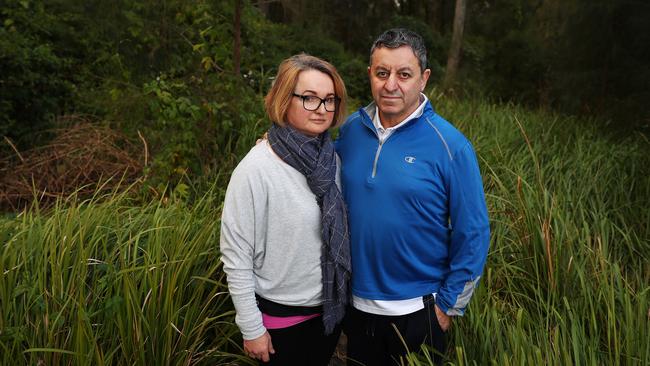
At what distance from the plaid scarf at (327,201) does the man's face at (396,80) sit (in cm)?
26

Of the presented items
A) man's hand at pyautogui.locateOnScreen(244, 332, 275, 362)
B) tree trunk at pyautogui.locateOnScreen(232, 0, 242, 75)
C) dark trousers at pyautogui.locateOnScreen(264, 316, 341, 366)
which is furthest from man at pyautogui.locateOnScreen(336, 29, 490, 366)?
tree trunk at pyautogui.locateOnScreen(232, 0, 242, 75)

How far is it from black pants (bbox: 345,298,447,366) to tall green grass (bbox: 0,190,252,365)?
0.62 m

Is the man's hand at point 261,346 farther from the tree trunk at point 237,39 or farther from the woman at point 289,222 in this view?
the tree trunk at point 237,39

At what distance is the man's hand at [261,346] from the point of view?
6.25ft

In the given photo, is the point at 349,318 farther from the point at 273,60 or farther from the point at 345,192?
the point at 273,60

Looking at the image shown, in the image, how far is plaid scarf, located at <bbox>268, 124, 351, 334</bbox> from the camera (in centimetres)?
186

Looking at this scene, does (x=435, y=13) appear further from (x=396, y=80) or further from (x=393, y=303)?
(x=393, y=303)

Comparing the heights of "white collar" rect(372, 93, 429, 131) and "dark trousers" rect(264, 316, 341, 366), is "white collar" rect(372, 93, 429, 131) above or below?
above

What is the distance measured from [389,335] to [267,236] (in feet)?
1.99

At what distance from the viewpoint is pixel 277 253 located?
74.4 inches

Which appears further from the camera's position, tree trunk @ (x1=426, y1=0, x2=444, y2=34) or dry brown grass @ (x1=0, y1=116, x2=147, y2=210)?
tree trunk @ (x1=426, y1=0, x2=444, y2=34)

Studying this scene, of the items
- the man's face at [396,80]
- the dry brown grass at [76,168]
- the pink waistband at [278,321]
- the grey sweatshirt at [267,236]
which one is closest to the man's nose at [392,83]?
the man's face at [396,80]

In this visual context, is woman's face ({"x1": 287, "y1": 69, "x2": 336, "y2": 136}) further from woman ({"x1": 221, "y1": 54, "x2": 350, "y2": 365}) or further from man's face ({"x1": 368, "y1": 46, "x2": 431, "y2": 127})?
man's face ({"x1": 368, "y1": 46, "x2": 431, "y2": 127})

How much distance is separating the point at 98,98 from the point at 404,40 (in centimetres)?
639
